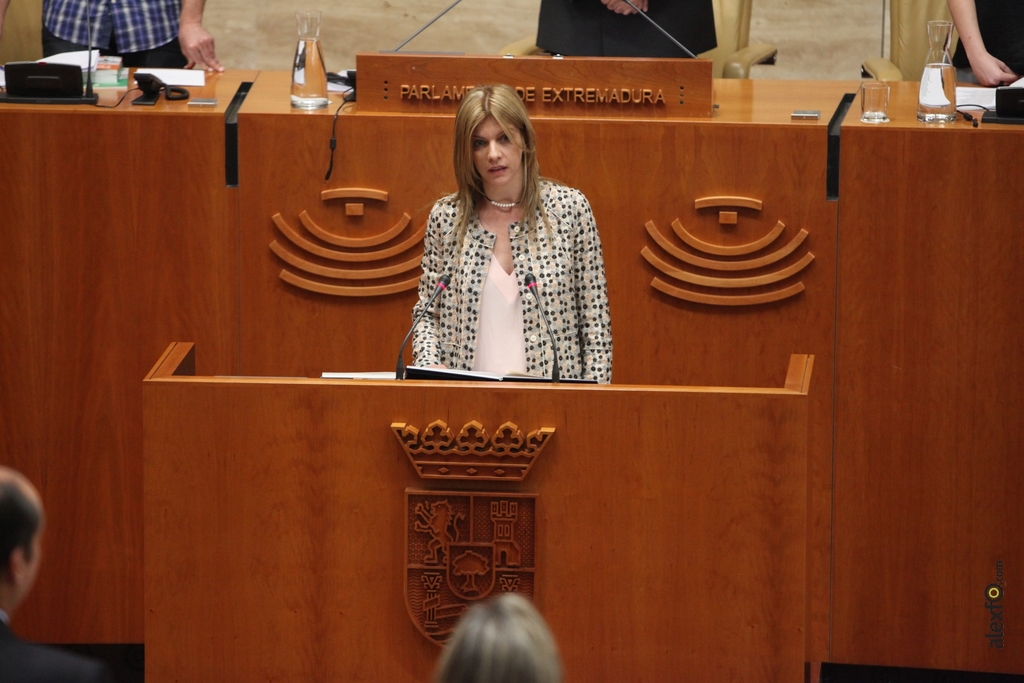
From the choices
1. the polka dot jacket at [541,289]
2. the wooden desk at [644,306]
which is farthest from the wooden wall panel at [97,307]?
the polka dot jacket at [541,289]

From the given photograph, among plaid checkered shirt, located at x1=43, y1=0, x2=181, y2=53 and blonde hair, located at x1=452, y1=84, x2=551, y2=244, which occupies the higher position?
plaid checkered shirt, located at x1=43, y1=0, x2=181, y2=53

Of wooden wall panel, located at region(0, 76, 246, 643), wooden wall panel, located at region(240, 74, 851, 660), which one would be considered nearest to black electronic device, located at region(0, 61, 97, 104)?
wooden wall panel, located at region(0, 76, 246, 643)

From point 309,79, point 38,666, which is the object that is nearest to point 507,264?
point 309,79

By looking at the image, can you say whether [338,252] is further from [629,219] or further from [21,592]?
[21,592]

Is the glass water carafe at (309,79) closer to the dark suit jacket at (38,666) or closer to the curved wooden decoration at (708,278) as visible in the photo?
the curved wooden decoration at (708,278)

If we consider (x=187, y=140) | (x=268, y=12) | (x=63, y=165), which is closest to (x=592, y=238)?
(x=187, y=140)

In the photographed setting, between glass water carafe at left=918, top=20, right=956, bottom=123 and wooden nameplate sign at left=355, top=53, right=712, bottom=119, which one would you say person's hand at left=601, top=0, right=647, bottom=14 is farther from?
glass water carafe at left=918, top=20, right=956, bottom=123

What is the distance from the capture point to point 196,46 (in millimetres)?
4945

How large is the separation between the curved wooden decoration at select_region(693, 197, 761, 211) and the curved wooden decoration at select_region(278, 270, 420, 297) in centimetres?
80

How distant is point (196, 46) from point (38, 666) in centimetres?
343

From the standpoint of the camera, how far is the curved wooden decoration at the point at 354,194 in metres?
4.05

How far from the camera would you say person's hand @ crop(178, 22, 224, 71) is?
493 cm

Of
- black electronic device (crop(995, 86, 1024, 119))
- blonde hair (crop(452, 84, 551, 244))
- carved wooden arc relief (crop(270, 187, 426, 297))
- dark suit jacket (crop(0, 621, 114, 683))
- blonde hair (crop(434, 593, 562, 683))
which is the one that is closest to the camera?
blonde hair (crop(434, 593, 562, 683))

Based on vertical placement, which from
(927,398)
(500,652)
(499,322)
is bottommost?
(500,652)
